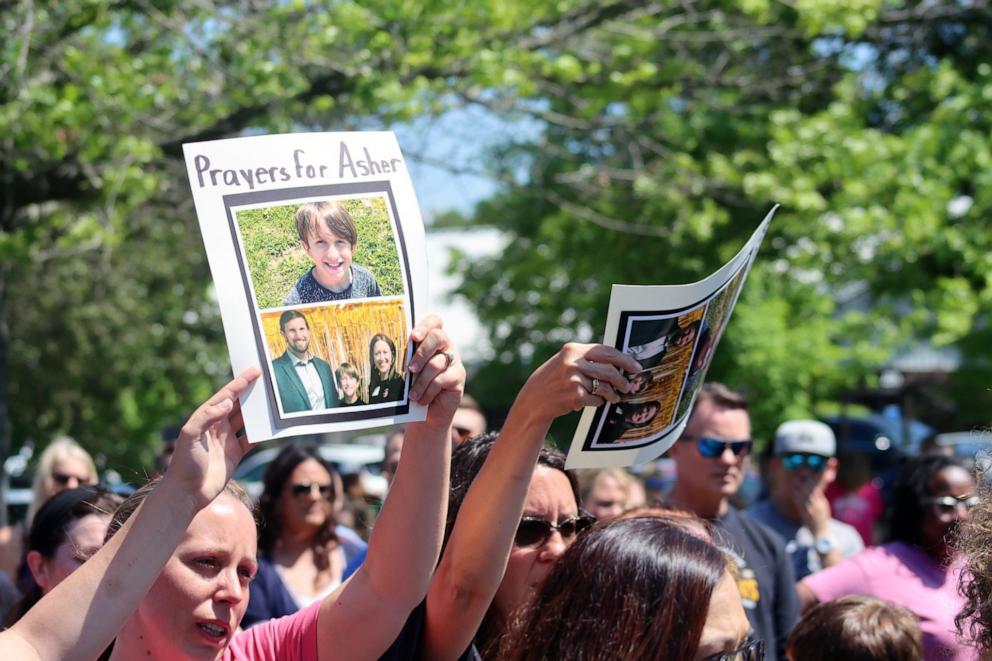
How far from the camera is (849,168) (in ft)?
31.3

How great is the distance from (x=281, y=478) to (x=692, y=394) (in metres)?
2.95

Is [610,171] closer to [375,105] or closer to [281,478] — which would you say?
[375,105]

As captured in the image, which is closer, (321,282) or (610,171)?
(321,282)

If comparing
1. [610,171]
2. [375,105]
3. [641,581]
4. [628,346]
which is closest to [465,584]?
[641,581]

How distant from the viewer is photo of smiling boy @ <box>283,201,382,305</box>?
7.16 ft

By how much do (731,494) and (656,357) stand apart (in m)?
2.44

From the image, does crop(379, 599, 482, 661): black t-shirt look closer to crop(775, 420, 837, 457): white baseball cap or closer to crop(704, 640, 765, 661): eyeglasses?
crop(704, 640, 765, 661): eyeglasses

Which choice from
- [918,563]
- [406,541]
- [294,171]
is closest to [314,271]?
[294,171]

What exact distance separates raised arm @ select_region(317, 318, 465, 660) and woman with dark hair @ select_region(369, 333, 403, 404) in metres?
0.12

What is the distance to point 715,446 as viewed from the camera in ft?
15.3

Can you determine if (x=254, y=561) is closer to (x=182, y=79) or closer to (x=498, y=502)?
(x=498, y=502)

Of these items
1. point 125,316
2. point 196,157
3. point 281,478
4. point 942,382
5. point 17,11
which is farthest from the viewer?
point 942,382

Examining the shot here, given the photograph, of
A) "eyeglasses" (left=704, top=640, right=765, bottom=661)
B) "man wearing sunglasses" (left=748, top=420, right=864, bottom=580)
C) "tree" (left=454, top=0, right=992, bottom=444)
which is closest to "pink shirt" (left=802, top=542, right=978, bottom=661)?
"man wearing sunglasses" (left=748, top=420, right=864, bottom=580)

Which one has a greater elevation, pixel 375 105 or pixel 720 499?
pixel 375 105
